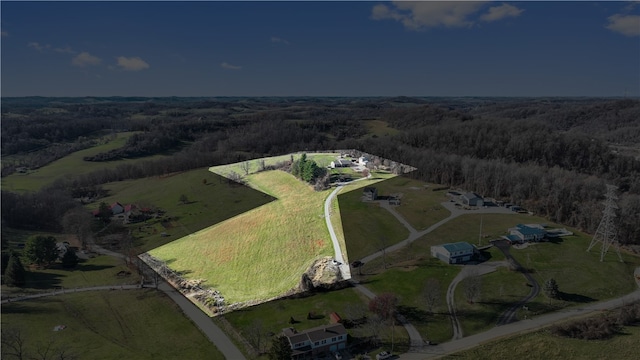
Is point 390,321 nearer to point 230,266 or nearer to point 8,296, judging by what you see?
point 230,266

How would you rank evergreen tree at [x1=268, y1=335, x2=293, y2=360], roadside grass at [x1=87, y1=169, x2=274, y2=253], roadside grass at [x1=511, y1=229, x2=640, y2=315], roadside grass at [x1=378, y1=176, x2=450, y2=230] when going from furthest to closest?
roadside grass at [x1=87, y1=169, x2=274, y2=253]
roadside grass at [x1=378, y1=176, x2=450, y2=230]
roadside grass at [x1=511, y1=229, x2=640, y2=315]
evergreen tree at [x1=268, y1=335, x2=293, y2=360]

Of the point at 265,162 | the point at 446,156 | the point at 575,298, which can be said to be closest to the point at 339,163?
the point at 265,162

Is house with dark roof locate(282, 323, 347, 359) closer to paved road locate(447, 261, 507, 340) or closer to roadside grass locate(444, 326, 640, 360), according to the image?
roadside grass locate(444, 326, 640, 360)

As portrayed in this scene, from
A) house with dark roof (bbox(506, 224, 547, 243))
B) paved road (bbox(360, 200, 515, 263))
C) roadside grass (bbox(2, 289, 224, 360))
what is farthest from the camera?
house with dark roof (bbox(506, 224, 547, 243))

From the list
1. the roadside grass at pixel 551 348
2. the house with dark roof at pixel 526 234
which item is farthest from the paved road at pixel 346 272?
the house with dark roof at pixel 526 234

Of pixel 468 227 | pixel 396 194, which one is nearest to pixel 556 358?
pixel 468 227

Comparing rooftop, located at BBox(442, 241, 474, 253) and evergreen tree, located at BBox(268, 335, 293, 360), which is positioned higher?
rooftop, located at BBox(442, 241, 474, 253)

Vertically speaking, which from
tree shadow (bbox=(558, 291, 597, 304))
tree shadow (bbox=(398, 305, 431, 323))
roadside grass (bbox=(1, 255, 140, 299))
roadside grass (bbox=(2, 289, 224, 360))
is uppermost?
tree shadow (bbox=(558, 291, 597, 304))

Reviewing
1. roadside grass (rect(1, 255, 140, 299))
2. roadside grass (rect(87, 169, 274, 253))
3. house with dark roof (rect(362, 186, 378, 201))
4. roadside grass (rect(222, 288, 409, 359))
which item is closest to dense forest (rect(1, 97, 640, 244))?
roadside grass (rect(87, 169, 274, 253))
